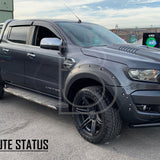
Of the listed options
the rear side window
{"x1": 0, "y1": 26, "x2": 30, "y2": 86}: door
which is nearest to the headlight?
{"x1": 0, "y1": 26, "x2": 30, "y2": 86}: door

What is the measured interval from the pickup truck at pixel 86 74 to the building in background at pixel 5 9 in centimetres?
1750

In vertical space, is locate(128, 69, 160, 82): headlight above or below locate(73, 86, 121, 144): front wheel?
above

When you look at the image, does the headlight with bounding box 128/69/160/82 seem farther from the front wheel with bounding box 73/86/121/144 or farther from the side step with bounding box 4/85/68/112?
the side step with bounding box 4/85/68/112

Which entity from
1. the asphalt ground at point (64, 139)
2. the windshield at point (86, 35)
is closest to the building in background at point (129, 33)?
the windshield at point (86, 35)

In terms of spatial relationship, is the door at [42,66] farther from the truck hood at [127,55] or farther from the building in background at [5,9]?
the building in background at [5,9]

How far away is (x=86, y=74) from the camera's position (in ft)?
9.94

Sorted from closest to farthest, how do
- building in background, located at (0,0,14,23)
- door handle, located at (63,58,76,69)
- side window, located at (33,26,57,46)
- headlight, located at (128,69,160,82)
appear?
headlight, located at (128,69,160,82) → door handle, located at (63,58,76,69) → side window, located at (33,26,57,46) → building in background, located at (0,0,14,23)

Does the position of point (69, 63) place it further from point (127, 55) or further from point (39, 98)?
point (39, 98)

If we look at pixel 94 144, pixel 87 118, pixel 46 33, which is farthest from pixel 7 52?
pixel 94 144

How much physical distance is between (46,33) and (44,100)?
3.91 ft

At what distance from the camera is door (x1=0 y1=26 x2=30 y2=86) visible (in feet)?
14.0

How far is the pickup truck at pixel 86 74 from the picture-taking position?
106 inches

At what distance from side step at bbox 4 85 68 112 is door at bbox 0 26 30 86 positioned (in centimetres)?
14

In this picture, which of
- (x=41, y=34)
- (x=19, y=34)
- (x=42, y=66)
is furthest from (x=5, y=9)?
(x=42, y=66)
